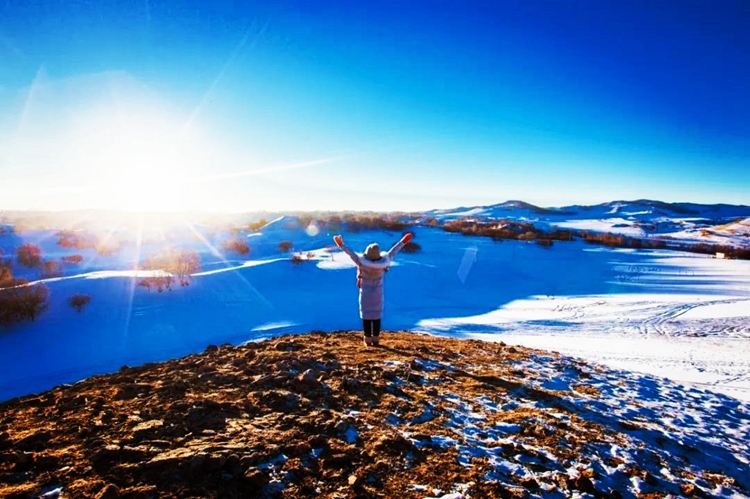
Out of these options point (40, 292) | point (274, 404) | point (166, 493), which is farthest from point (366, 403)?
point (40, 292)

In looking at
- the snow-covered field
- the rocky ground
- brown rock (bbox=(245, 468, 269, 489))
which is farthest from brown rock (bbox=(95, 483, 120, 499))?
the snow-covered field

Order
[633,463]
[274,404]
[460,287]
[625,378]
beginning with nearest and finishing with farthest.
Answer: [633,463]
[274,404]
[625,378]
[460,287]

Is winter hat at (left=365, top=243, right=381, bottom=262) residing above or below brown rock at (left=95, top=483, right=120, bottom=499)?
above

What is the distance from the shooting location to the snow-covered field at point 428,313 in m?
9.77

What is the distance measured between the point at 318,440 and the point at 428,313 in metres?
13.0

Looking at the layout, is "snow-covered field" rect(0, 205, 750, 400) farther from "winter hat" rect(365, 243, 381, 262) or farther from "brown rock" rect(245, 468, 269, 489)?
"brown rock" rect(245, 468, 269, 489)

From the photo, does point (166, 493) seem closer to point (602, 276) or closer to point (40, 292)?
point (40, 292)

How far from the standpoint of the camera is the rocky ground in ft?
9.08

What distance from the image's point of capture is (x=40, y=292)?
13961mm

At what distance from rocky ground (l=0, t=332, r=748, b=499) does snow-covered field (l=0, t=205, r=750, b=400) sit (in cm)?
425

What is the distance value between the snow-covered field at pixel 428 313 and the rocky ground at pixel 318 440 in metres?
4.25

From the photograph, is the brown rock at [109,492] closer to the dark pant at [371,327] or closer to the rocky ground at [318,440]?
the rocky ground at [318,440]

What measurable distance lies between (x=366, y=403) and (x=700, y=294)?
20.8m

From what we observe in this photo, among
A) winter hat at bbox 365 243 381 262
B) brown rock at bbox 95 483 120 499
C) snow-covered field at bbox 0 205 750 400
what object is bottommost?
snow-covered field at bbox 0 205 750 400
